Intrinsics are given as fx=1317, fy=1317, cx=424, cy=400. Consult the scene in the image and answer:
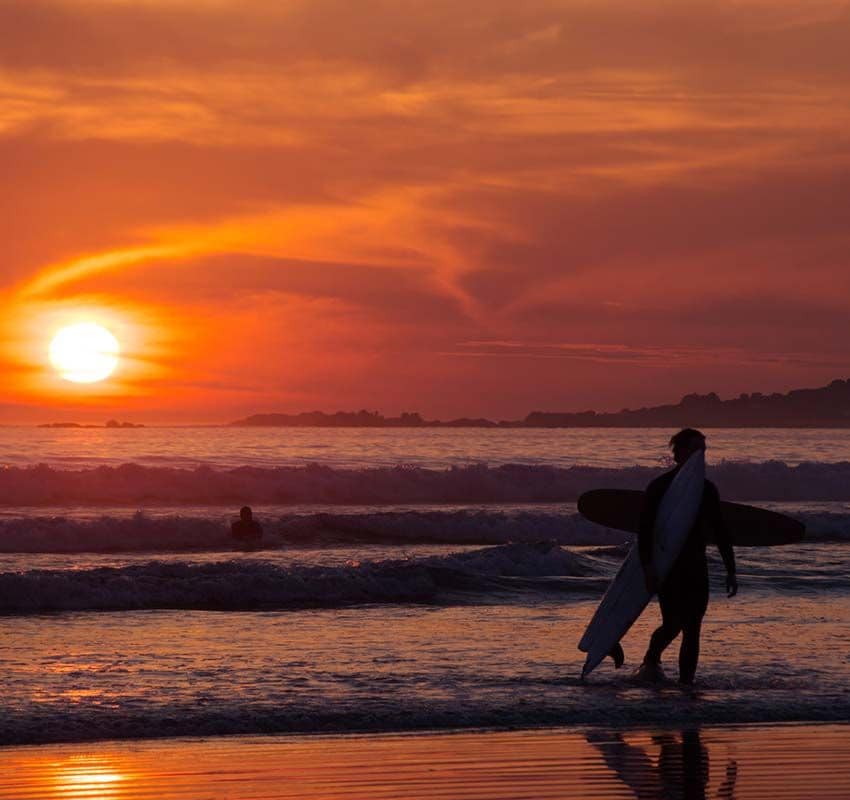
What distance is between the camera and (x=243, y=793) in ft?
24.2

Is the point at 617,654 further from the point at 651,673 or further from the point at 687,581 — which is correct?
the point at 687,581

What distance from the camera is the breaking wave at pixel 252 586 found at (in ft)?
55.1

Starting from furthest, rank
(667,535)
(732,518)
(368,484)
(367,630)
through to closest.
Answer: (368,484)
(367,630)
(732,518)
(667,535)

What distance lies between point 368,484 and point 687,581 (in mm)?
35515

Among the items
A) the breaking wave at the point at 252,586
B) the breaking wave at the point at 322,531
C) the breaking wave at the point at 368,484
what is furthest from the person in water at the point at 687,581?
the breaking wave at the point at 368,484

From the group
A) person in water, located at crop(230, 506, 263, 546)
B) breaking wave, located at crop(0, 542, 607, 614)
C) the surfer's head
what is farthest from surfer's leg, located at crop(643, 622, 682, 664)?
person in water, located at crop(230, 506, 263, 546)

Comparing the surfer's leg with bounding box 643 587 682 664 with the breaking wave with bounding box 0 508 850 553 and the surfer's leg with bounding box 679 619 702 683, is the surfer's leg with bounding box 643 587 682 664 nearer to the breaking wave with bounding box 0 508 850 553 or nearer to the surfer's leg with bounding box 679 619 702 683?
the surfer's leg with bounding box 679 619 702 683

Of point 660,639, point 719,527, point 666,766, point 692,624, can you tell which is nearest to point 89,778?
point 666,766

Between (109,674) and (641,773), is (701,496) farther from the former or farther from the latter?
(109,674)

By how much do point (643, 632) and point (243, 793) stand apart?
7.27 m

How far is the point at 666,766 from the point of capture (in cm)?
809

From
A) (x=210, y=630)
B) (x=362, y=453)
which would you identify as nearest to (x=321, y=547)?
(x=210, y=630)

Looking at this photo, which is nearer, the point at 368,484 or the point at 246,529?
the point at 246,529

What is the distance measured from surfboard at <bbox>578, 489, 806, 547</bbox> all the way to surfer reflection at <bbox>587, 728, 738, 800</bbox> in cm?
313
